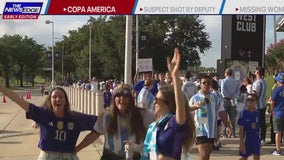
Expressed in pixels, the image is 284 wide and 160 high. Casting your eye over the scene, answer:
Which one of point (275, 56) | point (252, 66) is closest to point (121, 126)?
point (252, 66)

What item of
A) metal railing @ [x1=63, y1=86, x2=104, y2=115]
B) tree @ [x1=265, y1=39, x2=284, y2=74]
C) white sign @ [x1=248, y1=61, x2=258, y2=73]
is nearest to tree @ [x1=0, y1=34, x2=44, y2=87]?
tree @ [x1=265, y1=39, x2=284, y2=74]

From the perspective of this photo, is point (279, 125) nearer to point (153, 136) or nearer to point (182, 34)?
point (153, 136)

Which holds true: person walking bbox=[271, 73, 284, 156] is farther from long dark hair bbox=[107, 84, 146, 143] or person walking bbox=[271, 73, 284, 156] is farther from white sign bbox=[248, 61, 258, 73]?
white sign bbox=[248, 61, 258, 73]

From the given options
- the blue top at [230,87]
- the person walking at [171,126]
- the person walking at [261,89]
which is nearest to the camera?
the person walking at [171,126]

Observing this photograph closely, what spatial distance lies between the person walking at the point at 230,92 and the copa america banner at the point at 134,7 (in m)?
1.70

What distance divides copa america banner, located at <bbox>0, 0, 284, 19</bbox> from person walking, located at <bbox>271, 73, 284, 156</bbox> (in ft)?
11.3

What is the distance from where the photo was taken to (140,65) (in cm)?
1928

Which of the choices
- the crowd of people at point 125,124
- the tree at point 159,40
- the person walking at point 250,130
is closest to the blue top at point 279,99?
the person walking at point 250,130

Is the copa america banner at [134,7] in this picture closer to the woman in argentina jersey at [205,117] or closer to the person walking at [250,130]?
the person walking at [250,130]

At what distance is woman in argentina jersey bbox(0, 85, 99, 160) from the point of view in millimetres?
4660

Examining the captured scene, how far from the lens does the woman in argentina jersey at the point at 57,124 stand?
466 centimetres

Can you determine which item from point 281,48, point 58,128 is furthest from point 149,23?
point 58,128

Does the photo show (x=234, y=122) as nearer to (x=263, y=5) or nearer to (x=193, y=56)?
(x=263, y=5)

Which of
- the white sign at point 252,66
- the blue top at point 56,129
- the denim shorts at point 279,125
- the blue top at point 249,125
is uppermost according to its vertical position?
the white sign at point 252,66
